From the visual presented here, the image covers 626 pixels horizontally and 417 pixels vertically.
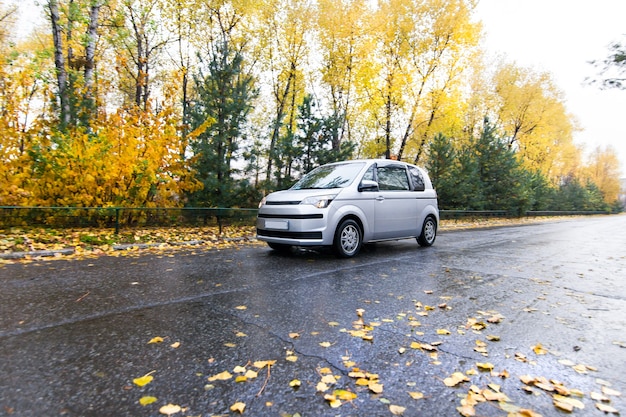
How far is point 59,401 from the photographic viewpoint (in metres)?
1.93

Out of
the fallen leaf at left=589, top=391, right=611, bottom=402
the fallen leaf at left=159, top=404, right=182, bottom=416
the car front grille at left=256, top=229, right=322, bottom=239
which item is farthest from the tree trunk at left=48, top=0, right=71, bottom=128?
the fallen leaf at left=589, top=391, right=611, bottom=402

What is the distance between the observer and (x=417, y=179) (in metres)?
8.31

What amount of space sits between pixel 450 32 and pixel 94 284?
78.3 ft

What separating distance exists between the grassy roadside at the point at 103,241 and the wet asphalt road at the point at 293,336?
111cm

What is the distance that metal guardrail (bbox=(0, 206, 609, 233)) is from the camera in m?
7.35

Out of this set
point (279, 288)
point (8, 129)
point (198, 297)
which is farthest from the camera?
point (8, 129)

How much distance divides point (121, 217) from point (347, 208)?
5827 millimetres

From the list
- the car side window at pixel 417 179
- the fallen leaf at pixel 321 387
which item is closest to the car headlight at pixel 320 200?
the car side window at pixel 417 179

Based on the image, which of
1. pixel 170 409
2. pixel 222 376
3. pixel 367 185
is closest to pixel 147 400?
pixel 170 409

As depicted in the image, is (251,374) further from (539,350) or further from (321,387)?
(539,350)

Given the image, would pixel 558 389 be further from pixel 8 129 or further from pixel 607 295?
pixel 8 129

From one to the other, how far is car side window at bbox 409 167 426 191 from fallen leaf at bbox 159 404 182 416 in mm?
7109

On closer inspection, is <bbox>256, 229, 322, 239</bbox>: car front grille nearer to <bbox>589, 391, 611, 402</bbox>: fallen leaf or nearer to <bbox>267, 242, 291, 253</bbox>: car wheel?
<bbox>267, 242, 291, 253</bbox>: car wheel

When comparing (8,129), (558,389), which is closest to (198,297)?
(558,389)
